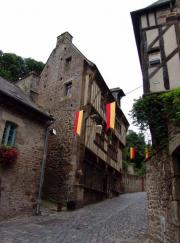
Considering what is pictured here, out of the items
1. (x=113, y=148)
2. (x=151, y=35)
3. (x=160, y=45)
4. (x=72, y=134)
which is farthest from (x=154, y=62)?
(x=113, y=148)

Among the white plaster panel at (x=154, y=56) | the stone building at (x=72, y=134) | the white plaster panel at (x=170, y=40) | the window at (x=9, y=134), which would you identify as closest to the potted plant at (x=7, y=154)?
the window at (x=9, y=134)

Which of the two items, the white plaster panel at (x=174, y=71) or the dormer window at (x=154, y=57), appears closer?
the white plaster panel at (x=174, y=71)

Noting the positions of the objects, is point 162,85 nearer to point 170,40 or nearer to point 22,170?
point 170,40

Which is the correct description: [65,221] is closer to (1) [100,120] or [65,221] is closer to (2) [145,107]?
(2) [145,107]

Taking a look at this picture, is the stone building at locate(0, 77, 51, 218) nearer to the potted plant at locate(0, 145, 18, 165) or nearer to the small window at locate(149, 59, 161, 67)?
the potted plant at locate(0, 145, 18, 165)

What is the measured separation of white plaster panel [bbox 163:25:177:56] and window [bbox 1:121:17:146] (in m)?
5.52

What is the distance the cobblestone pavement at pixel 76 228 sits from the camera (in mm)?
5492

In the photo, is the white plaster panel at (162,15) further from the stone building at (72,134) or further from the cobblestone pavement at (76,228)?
the cobblestone pavement at (76,228)

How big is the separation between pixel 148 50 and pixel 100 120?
21.5ft

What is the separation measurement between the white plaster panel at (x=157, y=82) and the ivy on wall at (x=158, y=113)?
57 cm

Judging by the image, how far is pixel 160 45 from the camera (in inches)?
265

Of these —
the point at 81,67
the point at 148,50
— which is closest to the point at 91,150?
the point at 81,67

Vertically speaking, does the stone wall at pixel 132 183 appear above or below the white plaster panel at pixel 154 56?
below

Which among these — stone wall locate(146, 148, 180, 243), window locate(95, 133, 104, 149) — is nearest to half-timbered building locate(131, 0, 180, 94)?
stone wall locate(146, 148, 180, 243)
